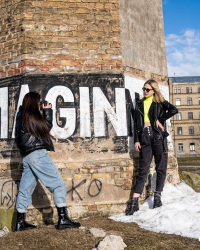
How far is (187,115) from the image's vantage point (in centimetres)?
4200

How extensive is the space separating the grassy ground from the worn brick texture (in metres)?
2.93

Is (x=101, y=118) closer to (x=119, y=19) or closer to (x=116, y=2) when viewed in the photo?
(x=119, y=19)

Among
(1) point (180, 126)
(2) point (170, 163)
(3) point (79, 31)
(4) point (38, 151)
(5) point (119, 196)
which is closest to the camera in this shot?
(4) point (38, 151)

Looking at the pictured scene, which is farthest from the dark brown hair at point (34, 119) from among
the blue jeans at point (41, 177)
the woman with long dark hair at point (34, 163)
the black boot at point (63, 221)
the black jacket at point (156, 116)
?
the black jacket at point (156, 116)

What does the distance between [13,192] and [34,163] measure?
1.56 m

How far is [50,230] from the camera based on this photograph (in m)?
3.38

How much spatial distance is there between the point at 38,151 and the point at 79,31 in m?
2.72

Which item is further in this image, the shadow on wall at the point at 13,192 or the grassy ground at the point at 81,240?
the shadow on wall at the point at 13,192

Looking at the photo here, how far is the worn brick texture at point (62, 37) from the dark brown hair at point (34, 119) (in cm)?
140

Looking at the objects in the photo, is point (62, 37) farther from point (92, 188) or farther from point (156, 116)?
point (92, 188)

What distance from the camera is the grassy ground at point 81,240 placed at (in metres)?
2.87

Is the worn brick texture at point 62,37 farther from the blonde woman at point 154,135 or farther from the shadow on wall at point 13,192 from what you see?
the shadow on wall at point 13,192

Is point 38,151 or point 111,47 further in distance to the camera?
point 111,47

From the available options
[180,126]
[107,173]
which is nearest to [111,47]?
[107,173]
